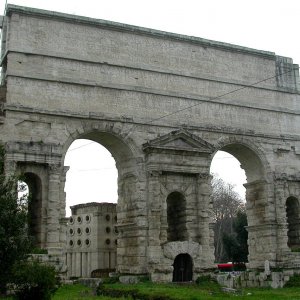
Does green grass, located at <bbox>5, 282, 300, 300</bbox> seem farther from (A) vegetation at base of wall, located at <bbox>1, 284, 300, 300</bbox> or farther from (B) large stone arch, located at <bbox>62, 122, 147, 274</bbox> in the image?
(B) large stone arch, located at <bbox>62, 122, 147, 274</bbox>

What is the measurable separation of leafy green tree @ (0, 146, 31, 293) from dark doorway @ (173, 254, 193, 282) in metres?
12.1

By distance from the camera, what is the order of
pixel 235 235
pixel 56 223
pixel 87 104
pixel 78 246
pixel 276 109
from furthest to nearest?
pixel 235 235, pixel 78 246, pixel 276 109, pixel 87 104, pixel 56 223

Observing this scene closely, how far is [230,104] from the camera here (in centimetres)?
2889

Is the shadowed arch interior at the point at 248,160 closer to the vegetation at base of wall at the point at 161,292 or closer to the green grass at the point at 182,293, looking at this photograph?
the vegetation at base of wall at the point at 161,292

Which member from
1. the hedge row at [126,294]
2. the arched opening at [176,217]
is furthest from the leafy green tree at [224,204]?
the hedge row at [126,294]

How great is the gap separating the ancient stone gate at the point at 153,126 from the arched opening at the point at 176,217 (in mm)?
56

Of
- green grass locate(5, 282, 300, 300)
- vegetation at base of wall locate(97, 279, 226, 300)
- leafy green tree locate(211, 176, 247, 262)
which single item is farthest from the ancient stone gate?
leafy green tree locate(211, 176, 247, 262)

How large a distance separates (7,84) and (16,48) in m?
1.73

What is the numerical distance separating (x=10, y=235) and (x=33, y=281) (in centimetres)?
142

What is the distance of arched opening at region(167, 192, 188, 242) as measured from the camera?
87.8 feet

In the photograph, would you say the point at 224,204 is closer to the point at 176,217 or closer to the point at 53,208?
the point at 176,217

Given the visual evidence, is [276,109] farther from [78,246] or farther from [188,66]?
[78,246]

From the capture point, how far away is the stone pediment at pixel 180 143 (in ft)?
84.7

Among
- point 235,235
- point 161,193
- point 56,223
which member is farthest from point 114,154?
point 235,235
